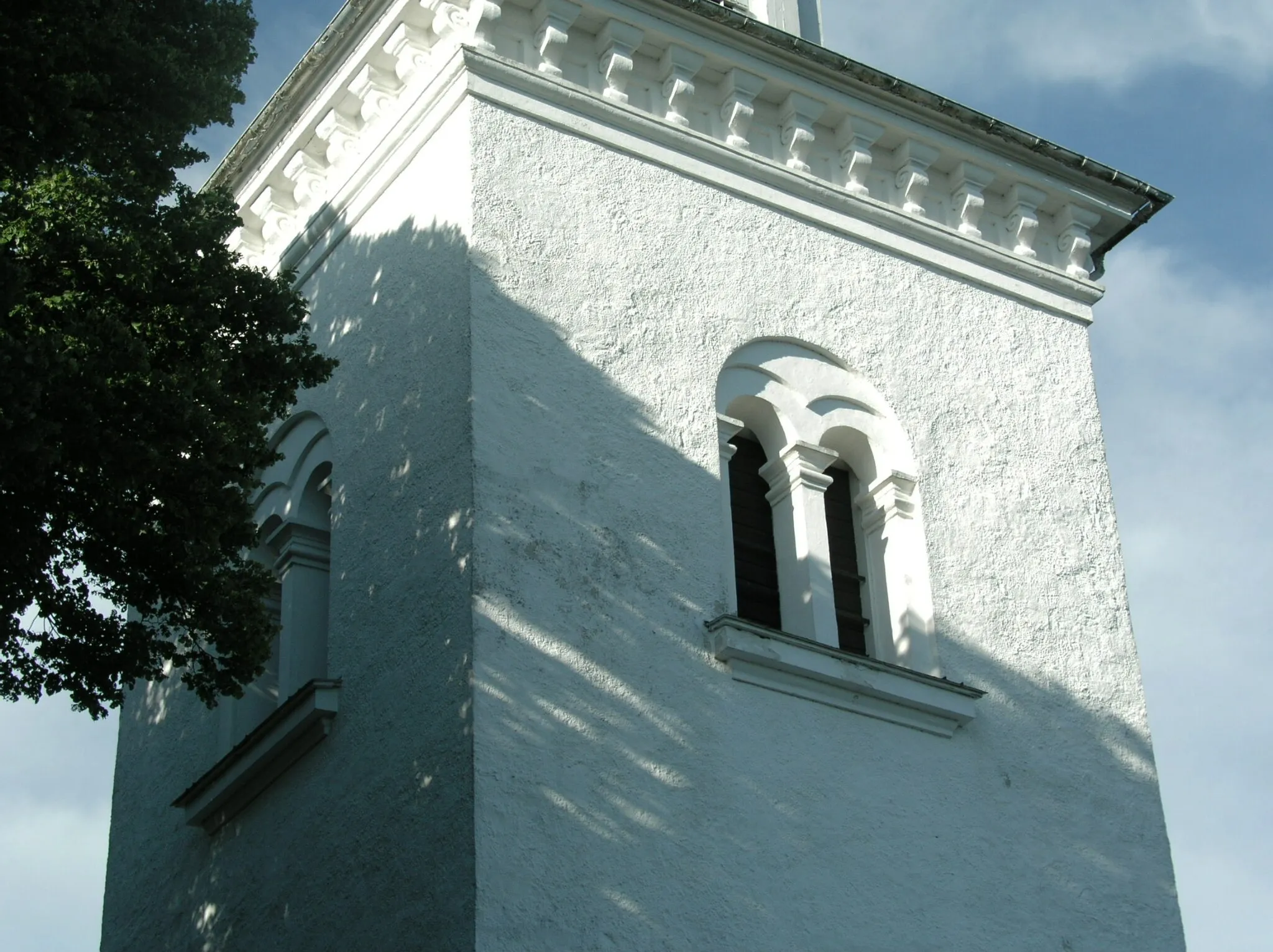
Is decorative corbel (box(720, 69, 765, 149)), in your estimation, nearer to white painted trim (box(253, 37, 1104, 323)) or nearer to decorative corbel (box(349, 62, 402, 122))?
white painted trim (box(253, 37, 1104, 323))

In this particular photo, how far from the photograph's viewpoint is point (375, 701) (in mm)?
12578

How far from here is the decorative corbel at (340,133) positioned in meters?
15.3

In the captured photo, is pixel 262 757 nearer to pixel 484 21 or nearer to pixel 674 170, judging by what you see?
pixel 674 170

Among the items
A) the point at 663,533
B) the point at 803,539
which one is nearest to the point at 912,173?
the point at 803,539

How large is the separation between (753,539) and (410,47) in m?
3.99

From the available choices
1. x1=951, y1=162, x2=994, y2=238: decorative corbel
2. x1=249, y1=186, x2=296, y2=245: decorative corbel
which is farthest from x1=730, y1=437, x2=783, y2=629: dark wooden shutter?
x1=249, y1=186, x2=296, y2=245: decorative corbel

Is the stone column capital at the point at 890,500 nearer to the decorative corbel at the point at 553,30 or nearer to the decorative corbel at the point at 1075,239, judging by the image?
the decorative corbel at the point at 1075,239

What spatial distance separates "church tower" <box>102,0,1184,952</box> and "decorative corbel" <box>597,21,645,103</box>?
0.08ft

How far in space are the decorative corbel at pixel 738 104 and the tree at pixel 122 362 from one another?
12.8 feet

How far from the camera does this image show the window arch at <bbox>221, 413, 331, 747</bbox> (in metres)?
14.2

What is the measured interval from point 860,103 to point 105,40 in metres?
5.82

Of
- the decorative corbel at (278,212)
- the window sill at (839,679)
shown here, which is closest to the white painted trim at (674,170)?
the decorative corbel at (278,212)

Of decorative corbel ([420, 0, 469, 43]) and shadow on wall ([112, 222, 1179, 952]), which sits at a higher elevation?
decorative corbel ([420, 0, 469, 43])

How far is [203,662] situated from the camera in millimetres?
11820
